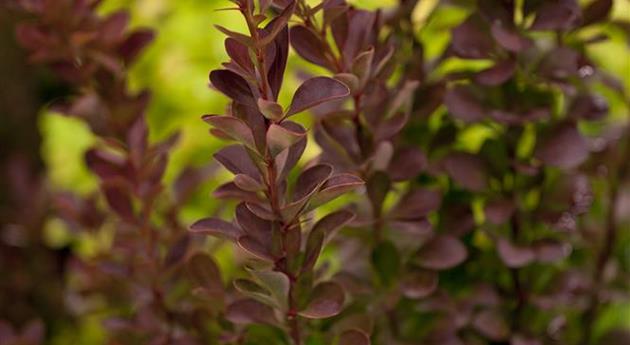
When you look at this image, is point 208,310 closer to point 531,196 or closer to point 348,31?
point 348,31

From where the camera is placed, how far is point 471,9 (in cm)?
90

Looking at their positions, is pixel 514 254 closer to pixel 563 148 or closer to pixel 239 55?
pixel 563 148

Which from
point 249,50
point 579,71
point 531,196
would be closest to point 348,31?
point 249,50

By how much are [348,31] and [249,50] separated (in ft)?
0.44

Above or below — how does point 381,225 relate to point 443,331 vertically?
above

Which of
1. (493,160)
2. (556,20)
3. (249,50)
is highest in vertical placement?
(249,50)

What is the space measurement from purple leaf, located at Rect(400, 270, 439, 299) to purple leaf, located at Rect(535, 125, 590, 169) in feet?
0.52

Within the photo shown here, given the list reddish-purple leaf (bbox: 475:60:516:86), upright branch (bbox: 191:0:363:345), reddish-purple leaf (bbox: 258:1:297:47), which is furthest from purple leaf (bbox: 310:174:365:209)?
reddish-purple leaf (bbox: 475:60:516:86)

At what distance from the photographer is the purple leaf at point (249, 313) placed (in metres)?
0.73

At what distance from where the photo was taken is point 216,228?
66 cm

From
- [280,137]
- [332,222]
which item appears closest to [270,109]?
[280,137]

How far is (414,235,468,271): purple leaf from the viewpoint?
81 cm

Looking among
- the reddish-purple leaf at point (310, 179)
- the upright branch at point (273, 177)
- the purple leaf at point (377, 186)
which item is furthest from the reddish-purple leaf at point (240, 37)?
the purple leaf at point (377, 186)

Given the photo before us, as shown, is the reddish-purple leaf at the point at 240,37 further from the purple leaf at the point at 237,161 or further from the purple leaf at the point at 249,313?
the purple leaf at the point at 249,313
